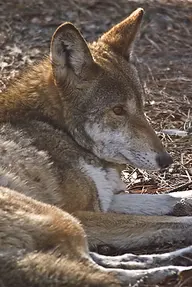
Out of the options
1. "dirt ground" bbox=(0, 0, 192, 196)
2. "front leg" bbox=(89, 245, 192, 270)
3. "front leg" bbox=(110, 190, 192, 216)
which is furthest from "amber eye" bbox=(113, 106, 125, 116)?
"dirt ground" bbox=(0, 0, 192, 196)

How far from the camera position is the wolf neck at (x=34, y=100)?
5.58 m

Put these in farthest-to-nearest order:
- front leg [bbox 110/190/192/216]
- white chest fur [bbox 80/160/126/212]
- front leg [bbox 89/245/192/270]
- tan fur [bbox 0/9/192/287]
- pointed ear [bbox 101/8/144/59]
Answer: pointed ear [bbox 101/8/144/59]
front leg [bbox 110/190/192/216]
white chest fur [bbox 80/160/126/212]
tan fur [bbox 0/9/192/287]
front leg [bbox 89/245/192/270]

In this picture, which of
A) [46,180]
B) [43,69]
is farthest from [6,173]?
[43,69]

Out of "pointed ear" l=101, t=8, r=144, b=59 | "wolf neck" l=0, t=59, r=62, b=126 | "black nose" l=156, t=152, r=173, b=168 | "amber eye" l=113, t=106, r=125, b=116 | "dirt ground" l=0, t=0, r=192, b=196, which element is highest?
"pointed ear" l=101, t=8, r=144, b=59

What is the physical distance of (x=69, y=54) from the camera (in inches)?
215

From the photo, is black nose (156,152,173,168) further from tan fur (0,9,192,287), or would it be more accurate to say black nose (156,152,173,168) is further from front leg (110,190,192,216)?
front leg (110,190,192,216)

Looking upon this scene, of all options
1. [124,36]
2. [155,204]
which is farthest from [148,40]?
[155,204]

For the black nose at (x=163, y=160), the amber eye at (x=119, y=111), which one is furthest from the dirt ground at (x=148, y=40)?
the amber eye at (x=119, y=111)

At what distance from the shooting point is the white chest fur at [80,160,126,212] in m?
5.46

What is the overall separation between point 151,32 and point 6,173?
18.4 feet

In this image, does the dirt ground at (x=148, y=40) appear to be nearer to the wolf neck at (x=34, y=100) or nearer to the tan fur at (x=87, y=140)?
the tan fur at (x=87, y=140)

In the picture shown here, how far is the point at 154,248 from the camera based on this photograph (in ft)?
16.9

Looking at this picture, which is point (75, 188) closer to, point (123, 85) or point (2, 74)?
point (123, 85)

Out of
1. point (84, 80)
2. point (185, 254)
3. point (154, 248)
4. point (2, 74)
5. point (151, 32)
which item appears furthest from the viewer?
point (151, 32)
